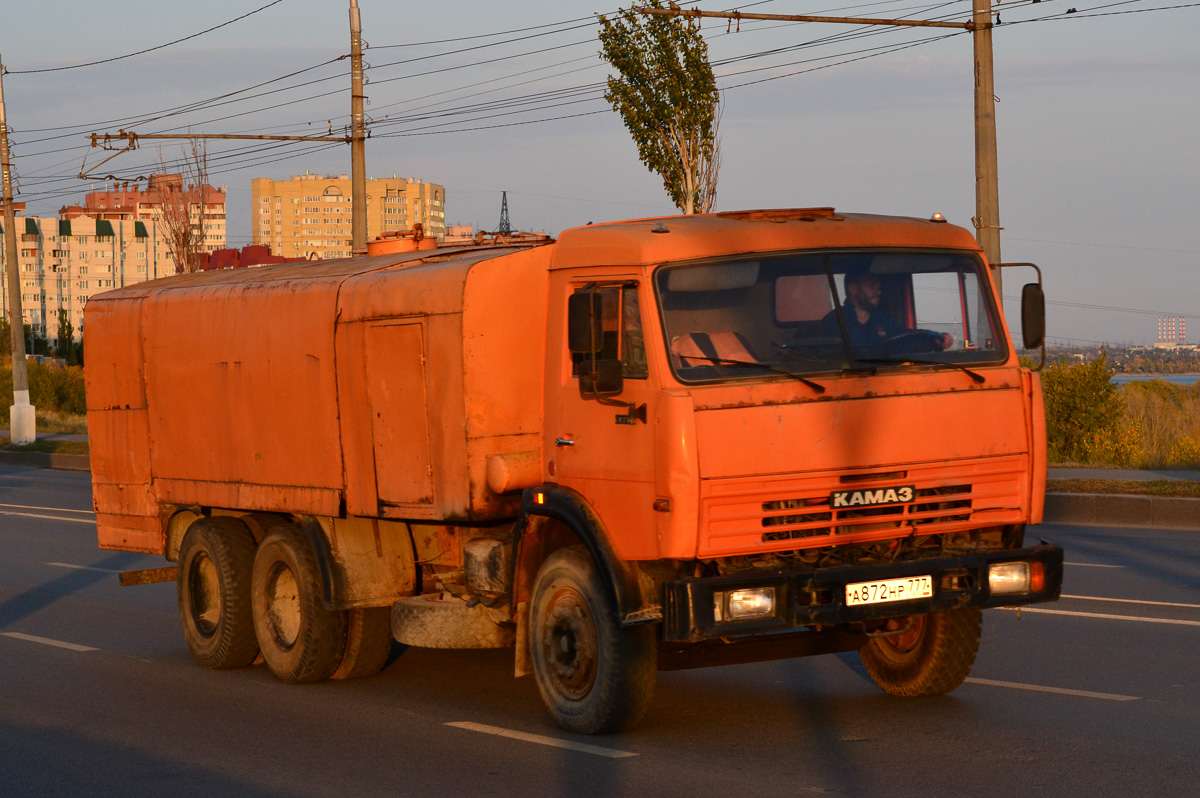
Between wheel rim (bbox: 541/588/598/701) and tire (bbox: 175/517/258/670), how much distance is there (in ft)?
10.1

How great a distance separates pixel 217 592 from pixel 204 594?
0.20 meters

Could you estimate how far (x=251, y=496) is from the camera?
32.0 ft

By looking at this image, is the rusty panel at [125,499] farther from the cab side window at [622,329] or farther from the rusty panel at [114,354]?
the cab side window at [622,329]

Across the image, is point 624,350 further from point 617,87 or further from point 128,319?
point 617,87

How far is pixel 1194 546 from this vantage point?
571 inches

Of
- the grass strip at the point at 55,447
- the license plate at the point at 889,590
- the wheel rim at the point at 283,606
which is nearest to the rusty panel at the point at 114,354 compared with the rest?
the wheel rim at the point at 283,606

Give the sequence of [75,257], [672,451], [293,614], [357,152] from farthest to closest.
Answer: [75,257] → [357,152] → [293,614] → [672,451]

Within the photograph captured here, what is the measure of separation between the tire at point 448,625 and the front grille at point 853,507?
1.85m

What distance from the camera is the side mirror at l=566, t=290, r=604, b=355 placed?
6.91m

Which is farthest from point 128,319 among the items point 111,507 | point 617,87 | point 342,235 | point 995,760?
point 342,235

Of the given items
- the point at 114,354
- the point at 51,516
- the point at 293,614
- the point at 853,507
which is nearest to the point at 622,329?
the point at 853,507

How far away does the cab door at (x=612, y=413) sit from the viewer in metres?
6.74

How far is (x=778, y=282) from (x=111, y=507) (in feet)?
20.8

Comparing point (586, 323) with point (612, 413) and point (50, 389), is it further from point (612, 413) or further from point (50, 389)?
point (50, 389)
